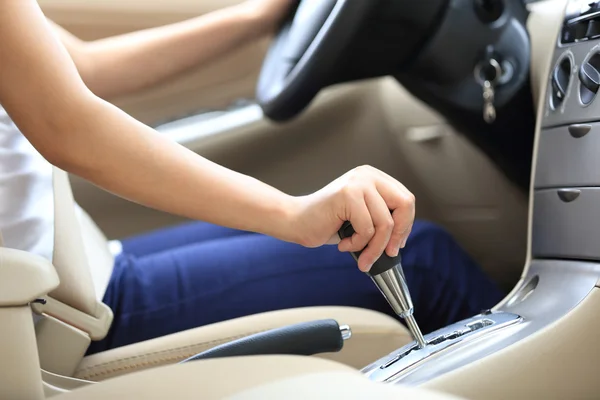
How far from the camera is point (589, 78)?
724 millimetres

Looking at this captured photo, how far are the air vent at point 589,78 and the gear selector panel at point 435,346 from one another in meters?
0.23

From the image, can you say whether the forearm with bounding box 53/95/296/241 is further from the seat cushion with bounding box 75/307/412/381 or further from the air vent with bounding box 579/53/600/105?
the air vent with bounding box 579/53/600/105

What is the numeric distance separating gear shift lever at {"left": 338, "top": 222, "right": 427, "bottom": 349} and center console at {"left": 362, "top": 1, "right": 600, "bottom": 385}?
27 mm

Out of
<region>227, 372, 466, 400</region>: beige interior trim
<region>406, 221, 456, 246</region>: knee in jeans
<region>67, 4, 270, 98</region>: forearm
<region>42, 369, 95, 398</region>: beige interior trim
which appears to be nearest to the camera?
<region>227, 372, 466, 400</region>: beige interior trim

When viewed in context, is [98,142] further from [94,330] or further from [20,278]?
[94,330]

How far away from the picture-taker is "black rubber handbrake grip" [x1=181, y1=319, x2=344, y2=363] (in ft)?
2.06

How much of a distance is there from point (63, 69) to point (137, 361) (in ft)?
0.98

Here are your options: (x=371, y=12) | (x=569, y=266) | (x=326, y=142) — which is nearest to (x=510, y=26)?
(x=371, y=12)

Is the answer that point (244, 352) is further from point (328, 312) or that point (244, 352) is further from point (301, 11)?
point (301, 11)

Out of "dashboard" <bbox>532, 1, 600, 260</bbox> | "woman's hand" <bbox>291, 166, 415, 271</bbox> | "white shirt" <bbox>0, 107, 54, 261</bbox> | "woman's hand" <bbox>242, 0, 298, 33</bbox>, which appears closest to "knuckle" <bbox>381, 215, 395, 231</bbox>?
"woman's hand" <bbox>291, 166, 415, 271</bbox>

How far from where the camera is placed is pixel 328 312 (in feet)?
2.50

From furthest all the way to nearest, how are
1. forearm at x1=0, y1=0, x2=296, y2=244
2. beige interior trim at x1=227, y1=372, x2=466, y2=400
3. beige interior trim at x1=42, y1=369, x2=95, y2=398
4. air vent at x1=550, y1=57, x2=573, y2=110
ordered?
air vent at x1=550, y1=57, x2=573, y2=110, beige interior trim at x1=42, y1=369, x2=95, y2=398, forearm at x1=0, y1=0, x2=296, y2=244, beige interior trim at x1=227, y1=372, x2=466, y2=400

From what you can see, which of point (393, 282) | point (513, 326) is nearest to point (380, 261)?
point (393, 282)

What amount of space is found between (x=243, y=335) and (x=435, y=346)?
0.19 m
